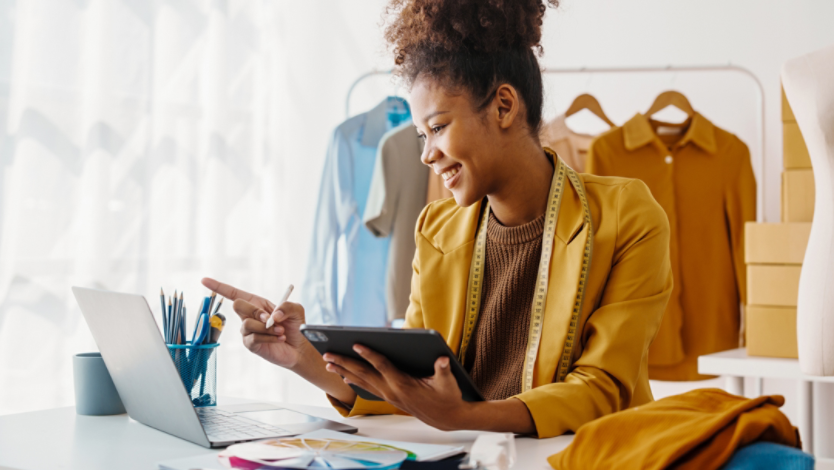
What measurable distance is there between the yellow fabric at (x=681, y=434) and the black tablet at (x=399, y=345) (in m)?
0.17

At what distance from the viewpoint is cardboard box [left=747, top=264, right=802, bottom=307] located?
1.82m

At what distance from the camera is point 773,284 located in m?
1.85

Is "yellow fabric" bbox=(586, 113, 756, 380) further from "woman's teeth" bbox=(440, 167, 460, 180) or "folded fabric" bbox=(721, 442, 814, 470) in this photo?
"folded fabric" bbox=(721, 442, 814, 470)

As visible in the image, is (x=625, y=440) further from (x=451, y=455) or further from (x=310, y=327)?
(x=310, y=327)

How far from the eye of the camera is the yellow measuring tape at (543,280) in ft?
3.70

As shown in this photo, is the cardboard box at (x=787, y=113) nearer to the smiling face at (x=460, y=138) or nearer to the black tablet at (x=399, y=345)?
the smiling face at (x=460, y=138)

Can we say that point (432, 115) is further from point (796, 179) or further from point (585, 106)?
point (585, 106)

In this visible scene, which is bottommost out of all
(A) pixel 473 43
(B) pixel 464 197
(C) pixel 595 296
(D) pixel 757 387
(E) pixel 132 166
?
Answer: (D) pixel 757 387

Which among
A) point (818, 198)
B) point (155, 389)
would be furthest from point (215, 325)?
point (818, 198)

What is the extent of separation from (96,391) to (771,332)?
1585 mm

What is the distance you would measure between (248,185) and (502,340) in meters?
1.59

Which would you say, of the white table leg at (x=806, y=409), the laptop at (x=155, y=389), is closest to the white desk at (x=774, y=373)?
the white table leg at (x=806, y=409)

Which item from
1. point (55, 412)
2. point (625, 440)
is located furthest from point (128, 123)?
point (625, 440)

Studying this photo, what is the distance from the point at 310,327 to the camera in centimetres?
84
